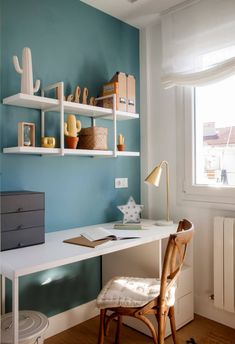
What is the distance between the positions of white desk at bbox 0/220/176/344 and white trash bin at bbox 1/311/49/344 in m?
0.22

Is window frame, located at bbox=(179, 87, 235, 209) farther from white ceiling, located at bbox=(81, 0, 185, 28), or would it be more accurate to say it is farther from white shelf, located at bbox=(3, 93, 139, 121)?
white ceiling, located at bbox=(81, 0, 185, 28)

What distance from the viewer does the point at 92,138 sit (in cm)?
210

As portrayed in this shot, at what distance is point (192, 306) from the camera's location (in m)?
2.31

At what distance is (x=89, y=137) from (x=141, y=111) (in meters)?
0.83

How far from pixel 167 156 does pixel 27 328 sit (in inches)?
65.1

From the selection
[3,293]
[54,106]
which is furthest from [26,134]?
[3,293]

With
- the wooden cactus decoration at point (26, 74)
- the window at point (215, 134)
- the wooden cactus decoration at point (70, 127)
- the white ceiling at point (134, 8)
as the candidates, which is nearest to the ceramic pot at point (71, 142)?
the wooden cactus decoration at point (70, 127)

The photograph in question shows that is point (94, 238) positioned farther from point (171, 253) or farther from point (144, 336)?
point (144, 336)

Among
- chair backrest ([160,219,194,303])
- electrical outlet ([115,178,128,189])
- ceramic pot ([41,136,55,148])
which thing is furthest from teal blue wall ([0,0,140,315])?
chair backrest ([160,219,194,303])

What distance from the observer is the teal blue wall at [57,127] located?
192 cm

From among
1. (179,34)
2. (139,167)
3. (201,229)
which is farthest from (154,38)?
(201,229)

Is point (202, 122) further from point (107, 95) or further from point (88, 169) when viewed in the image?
point (88, 169)

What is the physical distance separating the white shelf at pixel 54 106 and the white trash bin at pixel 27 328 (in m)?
1.24

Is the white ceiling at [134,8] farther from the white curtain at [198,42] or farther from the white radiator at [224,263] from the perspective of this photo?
the white radiator at [224,263]
